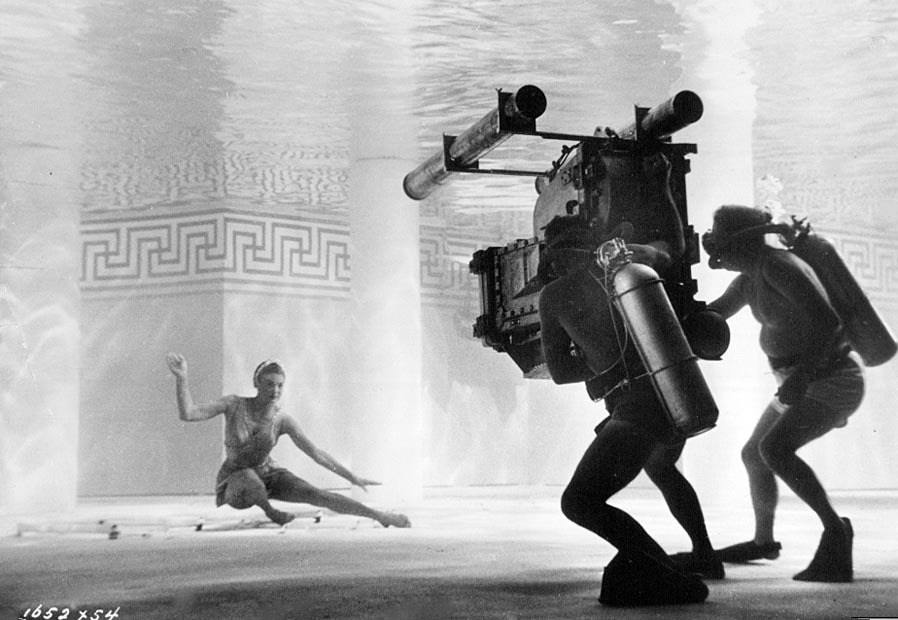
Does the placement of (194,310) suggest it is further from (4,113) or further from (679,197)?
(679,197)

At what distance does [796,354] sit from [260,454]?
134 inches

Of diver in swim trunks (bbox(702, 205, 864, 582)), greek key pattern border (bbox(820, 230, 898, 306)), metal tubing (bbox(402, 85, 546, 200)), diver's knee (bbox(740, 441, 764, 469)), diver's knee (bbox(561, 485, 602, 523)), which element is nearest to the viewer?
diver's knee (bbox(561, 485, 602, 523))

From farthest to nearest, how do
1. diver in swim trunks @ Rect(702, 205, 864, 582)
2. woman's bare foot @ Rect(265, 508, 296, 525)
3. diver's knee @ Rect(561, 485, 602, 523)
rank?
woman's bare foot @ Rect(265, 508, 296, 525), diver in swim trunks @ Rect(702, 205, 864, 582), diver's knee @ Rect(561, 485, 602, 523)

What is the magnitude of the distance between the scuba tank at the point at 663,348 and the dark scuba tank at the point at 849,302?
60 centimetres

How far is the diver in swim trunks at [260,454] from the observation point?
571cm

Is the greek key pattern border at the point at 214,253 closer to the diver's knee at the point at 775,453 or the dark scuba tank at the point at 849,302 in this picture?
the diver's knee at the point at 775,453

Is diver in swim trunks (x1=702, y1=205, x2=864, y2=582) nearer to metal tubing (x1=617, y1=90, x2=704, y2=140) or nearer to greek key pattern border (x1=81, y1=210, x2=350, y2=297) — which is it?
metal tubing (x1=617, y1=90, x2=704, y2=140)

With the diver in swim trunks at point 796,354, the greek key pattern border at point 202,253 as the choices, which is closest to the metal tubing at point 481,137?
the diver in swim trunks at point 796,354

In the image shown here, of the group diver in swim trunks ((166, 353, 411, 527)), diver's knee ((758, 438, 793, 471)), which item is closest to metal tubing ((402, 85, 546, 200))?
diver's knee ((758, 438, 793, 471))

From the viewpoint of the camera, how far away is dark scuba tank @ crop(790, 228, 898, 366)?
Answer: 3285 mm

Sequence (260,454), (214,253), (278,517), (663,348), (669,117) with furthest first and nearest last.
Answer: (214,253), (260,454), (278,517), (669,117), (663,348)

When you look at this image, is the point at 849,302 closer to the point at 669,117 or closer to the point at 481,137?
the point at 669,117

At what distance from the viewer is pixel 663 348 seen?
2918 mm

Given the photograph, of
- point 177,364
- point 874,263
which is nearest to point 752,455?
point 177,364
